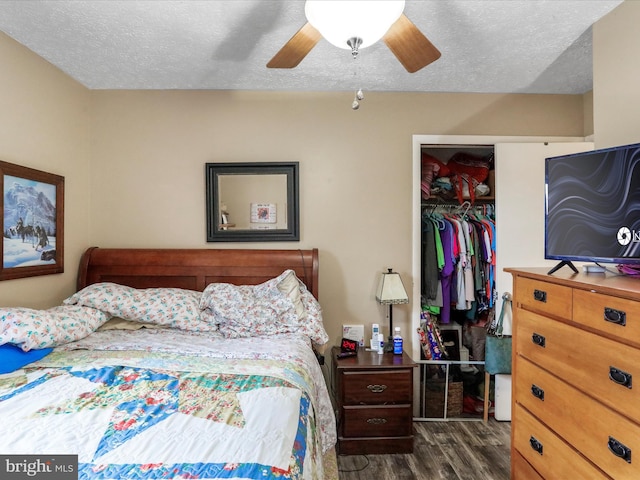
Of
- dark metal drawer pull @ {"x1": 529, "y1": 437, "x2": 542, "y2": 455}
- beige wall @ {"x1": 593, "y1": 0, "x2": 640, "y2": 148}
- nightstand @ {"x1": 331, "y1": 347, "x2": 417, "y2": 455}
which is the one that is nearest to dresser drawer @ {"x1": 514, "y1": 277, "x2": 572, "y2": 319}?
dark metal drawer pull @ {"x1": 529, "y1": 437, "x2": 542, "y2": 455}

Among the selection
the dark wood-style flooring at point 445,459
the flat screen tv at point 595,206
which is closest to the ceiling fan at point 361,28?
the flat screen tv at point 595,206

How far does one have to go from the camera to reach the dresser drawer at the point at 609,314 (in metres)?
1.27

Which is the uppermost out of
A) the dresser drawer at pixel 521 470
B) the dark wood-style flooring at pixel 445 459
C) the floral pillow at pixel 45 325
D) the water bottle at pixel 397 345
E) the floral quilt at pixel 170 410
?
the floral pillow at pixel 45 325

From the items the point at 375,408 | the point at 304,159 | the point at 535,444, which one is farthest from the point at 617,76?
the point at 375,408

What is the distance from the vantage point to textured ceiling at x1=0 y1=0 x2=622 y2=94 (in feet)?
6.52

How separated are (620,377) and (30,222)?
124 inches

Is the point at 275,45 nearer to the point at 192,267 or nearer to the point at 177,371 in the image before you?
the point at 192,267

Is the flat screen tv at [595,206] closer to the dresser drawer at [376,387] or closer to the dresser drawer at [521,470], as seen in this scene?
the dresser drawer at [521,470]

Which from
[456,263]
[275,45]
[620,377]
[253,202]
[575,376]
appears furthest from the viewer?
[456,263]

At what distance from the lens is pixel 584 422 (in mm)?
1490

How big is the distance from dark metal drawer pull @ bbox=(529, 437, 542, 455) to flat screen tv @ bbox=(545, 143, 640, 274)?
0.77 meters

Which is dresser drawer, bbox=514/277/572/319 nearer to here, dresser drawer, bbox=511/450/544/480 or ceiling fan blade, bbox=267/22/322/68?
dresser drawer, bbox=511/450/544/480

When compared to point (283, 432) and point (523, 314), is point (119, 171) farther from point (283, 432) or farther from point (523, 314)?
point (523, 314)

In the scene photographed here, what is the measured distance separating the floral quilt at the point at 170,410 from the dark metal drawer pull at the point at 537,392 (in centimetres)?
102
